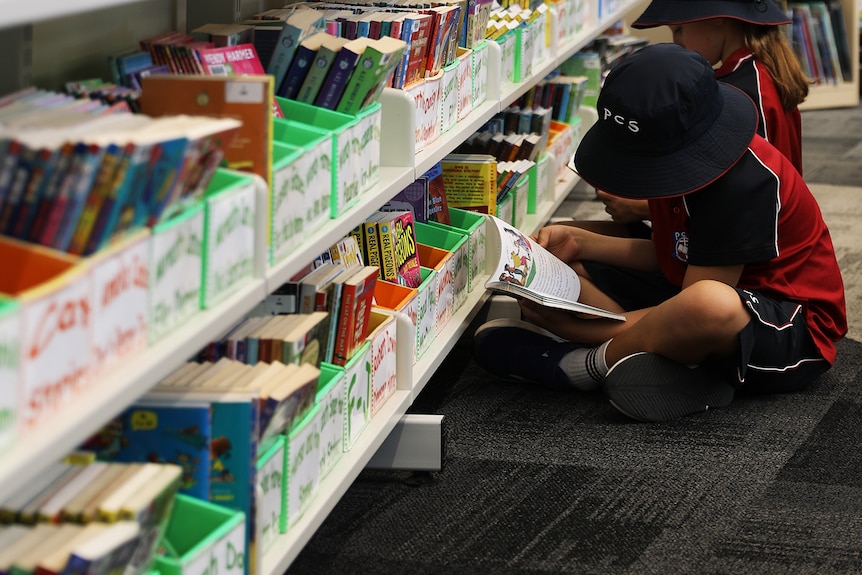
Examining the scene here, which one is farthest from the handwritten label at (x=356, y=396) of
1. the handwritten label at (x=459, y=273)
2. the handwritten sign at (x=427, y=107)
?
the handwritten label at (x=459, y=273)

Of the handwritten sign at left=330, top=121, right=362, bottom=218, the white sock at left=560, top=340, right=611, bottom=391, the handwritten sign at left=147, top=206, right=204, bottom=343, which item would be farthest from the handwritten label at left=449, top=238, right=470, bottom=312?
the handwritten sign at left=147, top=206, right=204, bottom=343

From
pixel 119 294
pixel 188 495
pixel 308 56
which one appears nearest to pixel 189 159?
pixel 119 294

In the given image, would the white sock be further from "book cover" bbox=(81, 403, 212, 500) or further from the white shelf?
the white shelf

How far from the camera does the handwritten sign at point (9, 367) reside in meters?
0.88

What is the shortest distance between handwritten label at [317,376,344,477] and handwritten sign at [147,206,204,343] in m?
0.43

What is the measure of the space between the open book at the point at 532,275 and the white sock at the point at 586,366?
0.10 m

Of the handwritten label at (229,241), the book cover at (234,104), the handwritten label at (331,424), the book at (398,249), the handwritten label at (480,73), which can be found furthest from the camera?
the handwritten label at (480,73)

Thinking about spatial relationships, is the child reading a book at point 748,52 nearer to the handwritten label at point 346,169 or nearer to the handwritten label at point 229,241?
the handwritten label at point 346,169

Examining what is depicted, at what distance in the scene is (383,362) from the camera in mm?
1980

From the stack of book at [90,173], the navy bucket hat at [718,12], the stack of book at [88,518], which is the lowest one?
the stack of book at [88,518]

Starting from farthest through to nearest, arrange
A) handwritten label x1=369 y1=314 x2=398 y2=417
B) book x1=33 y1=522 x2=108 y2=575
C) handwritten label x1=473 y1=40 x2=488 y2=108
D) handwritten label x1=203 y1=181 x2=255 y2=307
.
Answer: handwritten label x1=473 y1=40 x2=488 y2=108, handwritten label x1=369 y1=314 x2=398 y2=417, handwritten label x1=203 y1=181 x2=255 y2=307, book x1=33 y1=522 x2=108 y2=575

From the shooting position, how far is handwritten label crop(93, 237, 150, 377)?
1028 millimetres

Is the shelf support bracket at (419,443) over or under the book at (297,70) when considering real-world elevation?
under

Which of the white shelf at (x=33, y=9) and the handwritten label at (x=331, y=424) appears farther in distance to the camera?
the handwritten label at (x=331, y=424)
